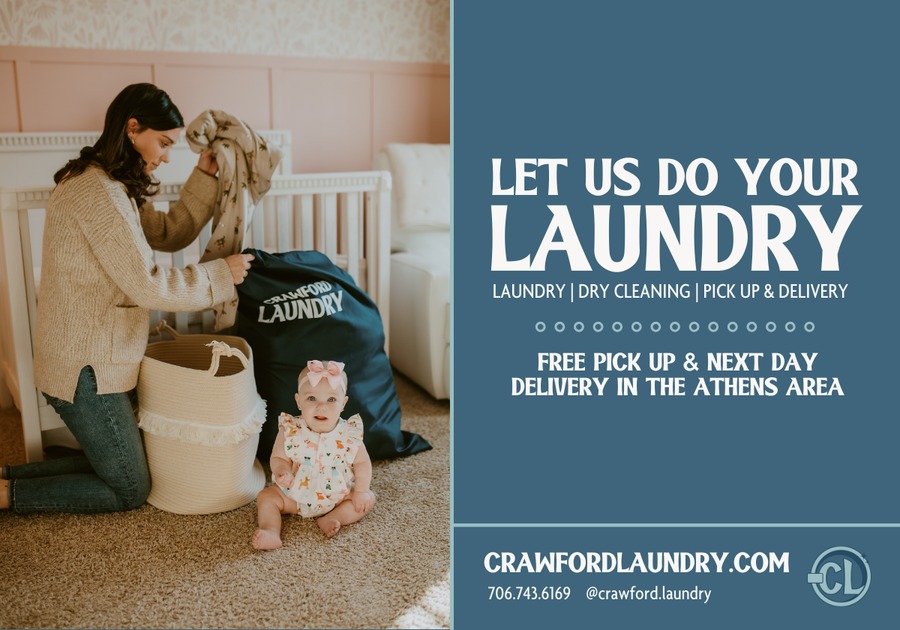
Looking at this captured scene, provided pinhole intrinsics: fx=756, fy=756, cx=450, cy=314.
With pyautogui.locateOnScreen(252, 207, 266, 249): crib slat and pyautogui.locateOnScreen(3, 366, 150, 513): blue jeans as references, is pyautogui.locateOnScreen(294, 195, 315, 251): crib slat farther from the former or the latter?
pyautogui.locateOnScreen(3, 366, 150, 513): blue jeans

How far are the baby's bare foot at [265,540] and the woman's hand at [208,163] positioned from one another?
93 cm

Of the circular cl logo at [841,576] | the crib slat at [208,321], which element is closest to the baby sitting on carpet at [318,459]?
the crib slat at [208,321]

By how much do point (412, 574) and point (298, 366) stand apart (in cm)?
64

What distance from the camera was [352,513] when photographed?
1.77m

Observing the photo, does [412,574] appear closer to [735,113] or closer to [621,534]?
[621,534]

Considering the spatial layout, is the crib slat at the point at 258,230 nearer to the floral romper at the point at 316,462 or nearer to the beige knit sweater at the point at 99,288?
the beige knit sweater at the point at 99,288

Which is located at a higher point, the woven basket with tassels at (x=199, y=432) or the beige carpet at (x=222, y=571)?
the woven basket with tassels at (x=199, y=432)

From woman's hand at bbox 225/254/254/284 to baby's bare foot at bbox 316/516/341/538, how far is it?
605mm

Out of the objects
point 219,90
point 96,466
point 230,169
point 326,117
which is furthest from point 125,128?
point 326,117

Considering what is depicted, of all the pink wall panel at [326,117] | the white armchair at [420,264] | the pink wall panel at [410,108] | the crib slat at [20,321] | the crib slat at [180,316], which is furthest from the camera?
the pink wall panel at [410,108]

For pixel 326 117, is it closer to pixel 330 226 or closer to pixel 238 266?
pixel 330 226

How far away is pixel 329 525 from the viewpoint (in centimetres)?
171

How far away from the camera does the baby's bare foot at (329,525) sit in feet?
5.58

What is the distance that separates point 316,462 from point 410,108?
2.35 meters
